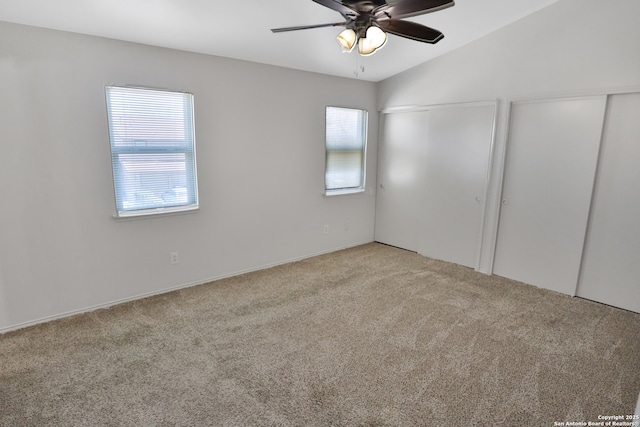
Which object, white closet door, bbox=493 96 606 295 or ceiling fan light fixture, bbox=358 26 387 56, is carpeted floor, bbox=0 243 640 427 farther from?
ceiling fan light fixture, bbox=358 26 387 56

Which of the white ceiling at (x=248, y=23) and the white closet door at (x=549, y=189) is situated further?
the white closet door at (x=549, y=189)

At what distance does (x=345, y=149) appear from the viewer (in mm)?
4734

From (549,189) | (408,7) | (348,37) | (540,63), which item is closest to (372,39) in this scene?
(348,37)

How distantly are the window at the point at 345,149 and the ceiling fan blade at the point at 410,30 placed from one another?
7.27ft

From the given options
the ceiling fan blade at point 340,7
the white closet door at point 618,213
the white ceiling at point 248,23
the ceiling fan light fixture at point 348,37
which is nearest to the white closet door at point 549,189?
the white closet door at point 618,213

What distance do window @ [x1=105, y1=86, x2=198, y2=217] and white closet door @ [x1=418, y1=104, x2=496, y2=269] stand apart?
9.63 feet

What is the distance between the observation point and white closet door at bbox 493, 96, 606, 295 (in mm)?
3193

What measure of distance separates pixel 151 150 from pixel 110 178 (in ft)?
1.40

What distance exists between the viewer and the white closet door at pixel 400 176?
4.57 meters

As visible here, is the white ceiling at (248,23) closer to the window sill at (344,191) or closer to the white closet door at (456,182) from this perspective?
the white closet door at (456,182)

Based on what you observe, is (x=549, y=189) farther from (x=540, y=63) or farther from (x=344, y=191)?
(x=344, y=191)

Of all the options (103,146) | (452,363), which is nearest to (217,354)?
(452,363)

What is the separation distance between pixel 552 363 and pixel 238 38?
142 inches

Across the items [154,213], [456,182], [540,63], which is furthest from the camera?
[456,182]
